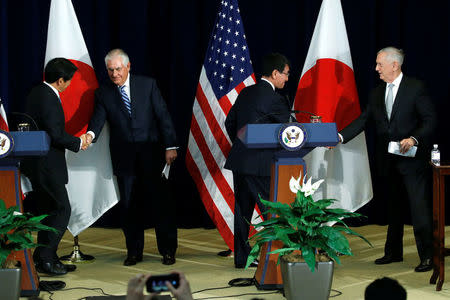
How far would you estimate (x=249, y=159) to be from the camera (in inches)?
196

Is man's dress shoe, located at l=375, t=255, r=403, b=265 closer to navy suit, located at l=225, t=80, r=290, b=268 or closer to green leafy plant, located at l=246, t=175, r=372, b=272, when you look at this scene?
navy suit, located at l=225, t=80, r=290, b=268

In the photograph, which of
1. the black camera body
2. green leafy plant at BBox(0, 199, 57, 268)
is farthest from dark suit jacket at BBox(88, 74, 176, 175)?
the black camera body

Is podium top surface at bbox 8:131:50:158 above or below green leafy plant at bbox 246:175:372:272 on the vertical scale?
above

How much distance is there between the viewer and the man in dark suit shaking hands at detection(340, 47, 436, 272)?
514cm

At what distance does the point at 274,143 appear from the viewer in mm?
4441

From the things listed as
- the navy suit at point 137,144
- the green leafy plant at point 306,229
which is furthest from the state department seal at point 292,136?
the navy suit at point 137,144

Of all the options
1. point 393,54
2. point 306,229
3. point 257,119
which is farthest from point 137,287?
point 393,54

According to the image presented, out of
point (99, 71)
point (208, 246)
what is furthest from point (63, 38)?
point (208, 246)

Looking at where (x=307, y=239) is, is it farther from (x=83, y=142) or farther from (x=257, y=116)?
(x=83, y=142)

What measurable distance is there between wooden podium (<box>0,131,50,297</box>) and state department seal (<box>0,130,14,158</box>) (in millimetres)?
44

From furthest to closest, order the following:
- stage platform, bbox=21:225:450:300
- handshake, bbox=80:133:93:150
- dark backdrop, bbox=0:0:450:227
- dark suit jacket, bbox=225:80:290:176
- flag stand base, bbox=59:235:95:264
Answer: dark backdrop, bbox=0:0:450:227 → flag stand base, bbox=59:235:95:264 → handshake, bbox=80:133:93:150 → dark suit jacket, bbox=225:80:290:176 → stage platform, bbox=21:225:450:300

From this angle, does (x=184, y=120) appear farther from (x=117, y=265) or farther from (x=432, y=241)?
(x=432, y=241)

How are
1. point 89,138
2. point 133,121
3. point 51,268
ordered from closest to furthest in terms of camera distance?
point 51,268 → point 89,138 → point 133,121

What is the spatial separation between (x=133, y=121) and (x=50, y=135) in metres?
0.71
